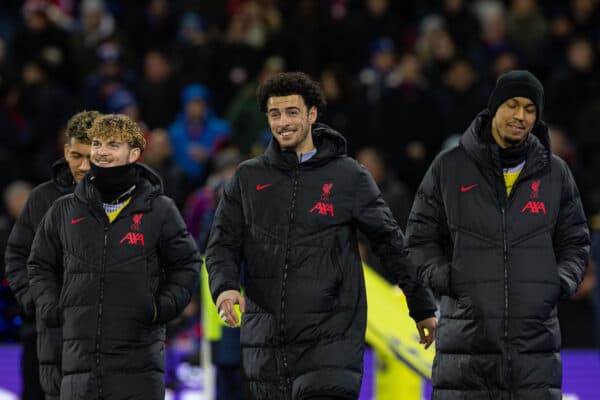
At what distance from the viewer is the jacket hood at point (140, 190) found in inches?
305

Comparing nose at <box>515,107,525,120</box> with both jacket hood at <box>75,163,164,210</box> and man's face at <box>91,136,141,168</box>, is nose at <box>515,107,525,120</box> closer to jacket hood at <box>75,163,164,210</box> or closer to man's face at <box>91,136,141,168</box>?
jacket hood at <box>75,163,164,210</box>

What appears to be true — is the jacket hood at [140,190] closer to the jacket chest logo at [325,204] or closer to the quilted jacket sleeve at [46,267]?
the quilted jacket sleeve at [46,267]

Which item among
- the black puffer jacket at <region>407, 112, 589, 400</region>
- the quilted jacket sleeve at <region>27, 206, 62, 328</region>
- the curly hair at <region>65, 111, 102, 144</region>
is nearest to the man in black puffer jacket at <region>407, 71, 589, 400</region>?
the black puffer jacket at <region>407, 112, 589, 400</region>

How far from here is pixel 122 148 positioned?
25.4 ft

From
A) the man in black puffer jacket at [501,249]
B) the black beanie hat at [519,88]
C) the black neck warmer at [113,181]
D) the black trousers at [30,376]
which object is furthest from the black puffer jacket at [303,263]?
the black trousers at [30,376]

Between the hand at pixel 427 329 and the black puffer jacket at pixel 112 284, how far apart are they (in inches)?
49.7

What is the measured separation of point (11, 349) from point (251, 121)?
4972mm

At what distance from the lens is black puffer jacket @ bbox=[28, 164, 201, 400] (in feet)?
24.7

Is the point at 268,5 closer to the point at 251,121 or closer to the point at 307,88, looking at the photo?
the point at 251,121

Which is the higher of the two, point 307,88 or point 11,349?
point 307,88

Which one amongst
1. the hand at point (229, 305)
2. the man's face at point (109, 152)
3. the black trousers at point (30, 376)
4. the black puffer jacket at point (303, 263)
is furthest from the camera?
the black trousers at point (30, 376)

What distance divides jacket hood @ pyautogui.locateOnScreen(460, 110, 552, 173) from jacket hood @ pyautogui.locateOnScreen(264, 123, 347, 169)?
671 mm

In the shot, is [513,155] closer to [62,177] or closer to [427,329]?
[427,329]

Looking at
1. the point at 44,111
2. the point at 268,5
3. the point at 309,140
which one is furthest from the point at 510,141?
the point at 268,5
